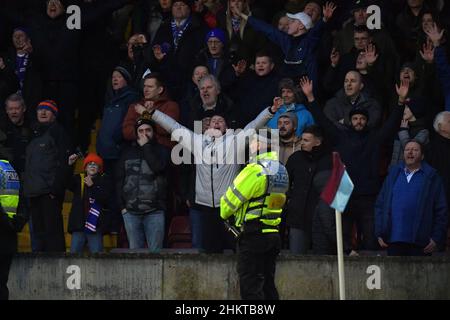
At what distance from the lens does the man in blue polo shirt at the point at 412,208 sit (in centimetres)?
2223

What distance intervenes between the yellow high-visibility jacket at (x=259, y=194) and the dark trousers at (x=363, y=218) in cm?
225

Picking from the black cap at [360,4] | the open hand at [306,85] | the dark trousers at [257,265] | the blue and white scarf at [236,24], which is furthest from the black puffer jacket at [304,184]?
the black cap at [360,4]

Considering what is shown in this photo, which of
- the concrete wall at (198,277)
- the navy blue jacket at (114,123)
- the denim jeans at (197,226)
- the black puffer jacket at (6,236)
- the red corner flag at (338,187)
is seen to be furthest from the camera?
the navy blue jacket at (114,123)

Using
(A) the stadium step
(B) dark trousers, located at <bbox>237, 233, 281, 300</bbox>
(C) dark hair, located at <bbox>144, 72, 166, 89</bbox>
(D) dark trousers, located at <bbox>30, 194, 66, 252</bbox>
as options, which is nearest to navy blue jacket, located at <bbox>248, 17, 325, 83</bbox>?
A: (C) dark hair, located at <bbox>144, 72, 166, 89</bbox>

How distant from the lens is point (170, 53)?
25.0 meters

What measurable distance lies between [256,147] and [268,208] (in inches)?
29.4

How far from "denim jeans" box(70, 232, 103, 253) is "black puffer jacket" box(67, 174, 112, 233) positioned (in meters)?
0.11

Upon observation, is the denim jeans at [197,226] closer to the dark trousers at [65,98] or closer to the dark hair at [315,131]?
the dark hair at [315,131]

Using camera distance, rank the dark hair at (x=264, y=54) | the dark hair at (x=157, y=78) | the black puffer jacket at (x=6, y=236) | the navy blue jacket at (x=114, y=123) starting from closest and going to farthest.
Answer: the black puffer jacket at (x=6, y=236) < the dark hair at (x=157, y=78) < the dark hair at (x=264, y=54) < the navy blue jacket at (x=114, y=123)

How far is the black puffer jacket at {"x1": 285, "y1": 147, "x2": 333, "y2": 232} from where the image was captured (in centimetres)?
2247

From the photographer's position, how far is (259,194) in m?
20.5
